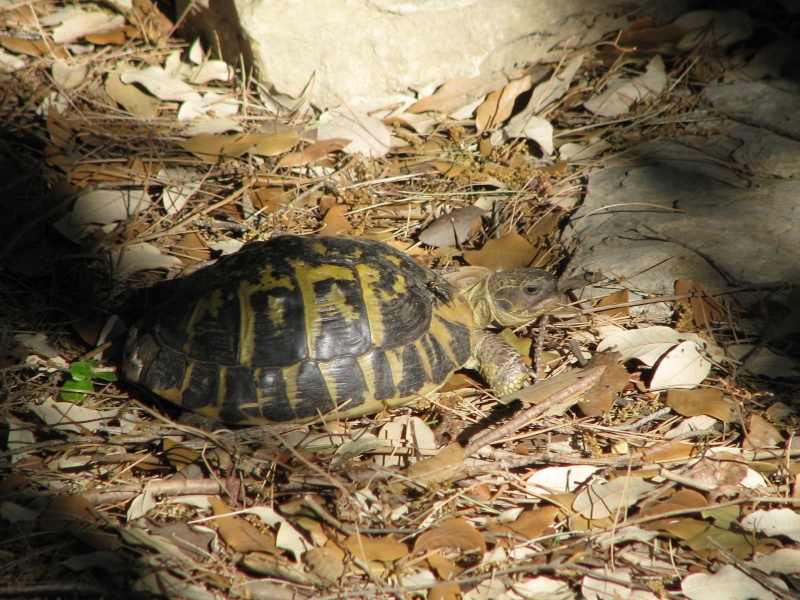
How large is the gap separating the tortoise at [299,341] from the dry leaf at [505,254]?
0.88 metres

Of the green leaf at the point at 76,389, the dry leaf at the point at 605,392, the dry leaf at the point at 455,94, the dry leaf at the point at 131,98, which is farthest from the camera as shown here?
the dry leaf at the point at 455,94

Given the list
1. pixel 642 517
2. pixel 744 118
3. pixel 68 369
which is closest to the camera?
pixel 642 517

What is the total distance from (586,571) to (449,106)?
407 centimetres

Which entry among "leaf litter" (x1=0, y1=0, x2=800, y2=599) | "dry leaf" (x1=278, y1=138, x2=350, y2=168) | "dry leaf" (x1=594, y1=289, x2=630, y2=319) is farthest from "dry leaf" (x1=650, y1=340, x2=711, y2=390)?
"dry leaf" (x1=278, y1=138, x2=350, y2=168)

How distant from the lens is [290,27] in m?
5.10

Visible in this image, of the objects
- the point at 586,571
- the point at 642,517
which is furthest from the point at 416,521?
the point at 642,517

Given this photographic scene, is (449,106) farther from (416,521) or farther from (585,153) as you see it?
(416,521)

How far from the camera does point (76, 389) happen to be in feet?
11.7

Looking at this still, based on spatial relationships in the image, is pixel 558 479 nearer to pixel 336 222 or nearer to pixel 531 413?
pixel 531 413

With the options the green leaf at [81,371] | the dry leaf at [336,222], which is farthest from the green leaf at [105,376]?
the dry leaf at [336,222]

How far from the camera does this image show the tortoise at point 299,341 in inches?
130

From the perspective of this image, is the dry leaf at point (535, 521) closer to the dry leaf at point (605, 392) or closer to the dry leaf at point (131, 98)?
the dry leaf at point (605, 392)

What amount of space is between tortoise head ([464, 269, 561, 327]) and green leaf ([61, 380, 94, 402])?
2.43m

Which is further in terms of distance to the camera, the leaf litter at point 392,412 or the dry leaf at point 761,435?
the dry leaf at point 761,435
